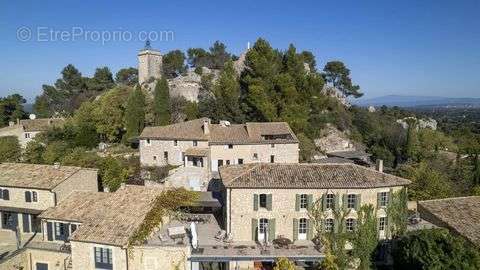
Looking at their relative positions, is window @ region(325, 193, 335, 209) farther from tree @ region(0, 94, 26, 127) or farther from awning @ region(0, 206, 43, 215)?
tree @ region(0, 94, 26, 127)

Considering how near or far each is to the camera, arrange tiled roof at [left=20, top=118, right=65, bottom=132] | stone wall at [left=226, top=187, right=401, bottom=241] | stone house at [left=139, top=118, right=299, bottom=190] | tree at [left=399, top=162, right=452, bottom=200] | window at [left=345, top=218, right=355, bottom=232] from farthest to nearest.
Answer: tiled roof at [left=20, top=118, right=65, bottom=132] → stone house at [left=139, top=118, right=299, bottom=190] → tree at [left=399, top=162, right=452, bottom=200] → window at [left=345, top=218, right=355, bottom=232] → stone wall at [left=226, top=187, right=401, bottom=241]

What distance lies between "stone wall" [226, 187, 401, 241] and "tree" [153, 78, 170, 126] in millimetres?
30401

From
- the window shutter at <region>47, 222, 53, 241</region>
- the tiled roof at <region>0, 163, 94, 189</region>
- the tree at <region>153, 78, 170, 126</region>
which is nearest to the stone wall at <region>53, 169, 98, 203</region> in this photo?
the tiled roof at <region>0, 163, 94, 189</region>

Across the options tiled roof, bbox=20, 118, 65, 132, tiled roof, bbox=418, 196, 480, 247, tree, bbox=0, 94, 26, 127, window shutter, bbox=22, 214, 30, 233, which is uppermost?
tree, bbox=0, 94, 26, 127

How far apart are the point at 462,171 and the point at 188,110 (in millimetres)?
38092

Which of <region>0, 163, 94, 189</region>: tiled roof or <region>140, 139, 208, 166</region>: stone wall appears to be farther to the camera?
<region>140, 139, 208, 166</region>: stone wall

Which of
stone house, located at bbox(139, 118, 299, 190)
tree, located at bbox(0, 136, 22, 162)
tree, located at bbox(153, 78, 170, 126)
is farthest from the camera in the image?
tree, located at bbox(153, 78, 170, 126)

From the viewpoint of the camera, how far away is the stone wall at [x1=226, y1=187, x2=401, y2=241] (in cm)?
2909

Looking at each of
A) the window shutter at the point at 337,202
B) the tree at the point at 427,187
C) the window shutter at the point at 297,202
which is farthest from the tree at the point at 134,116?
the tree at the point at 427,187

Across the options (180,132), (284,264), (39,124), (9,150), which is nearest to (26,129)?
(39,124)

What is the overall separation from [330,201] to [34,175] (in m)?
25.7

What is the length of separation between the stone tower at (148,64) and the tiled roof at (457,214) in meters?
52.9

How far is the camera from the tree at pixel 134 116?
5672 cm

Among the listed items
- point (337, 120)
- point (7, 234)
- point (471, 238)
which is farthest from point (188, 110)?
point (471, 238)
